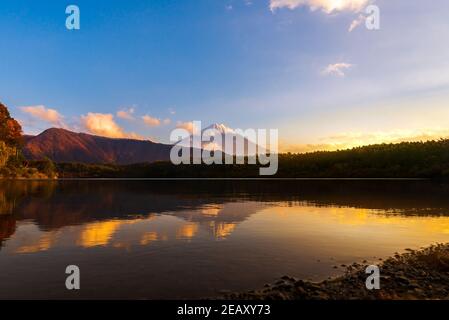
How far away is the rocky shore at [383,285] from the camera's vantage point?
17.6 meters

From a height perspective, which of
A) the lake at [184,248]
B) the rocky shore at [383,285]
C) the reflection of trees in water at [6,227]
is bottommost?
the lake at [184,248]

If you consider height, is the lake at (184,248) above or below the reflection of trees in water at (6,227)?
below

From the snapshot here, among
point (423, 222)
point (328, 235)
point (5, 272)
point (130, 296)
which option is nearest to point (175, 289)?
point (130, 296)

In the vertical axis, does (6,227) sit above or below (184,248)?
above

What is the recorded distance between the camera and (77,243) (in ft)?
104

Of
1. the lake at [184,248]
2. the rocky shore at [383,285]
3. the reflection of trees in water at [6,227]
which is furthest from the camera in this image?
the reflection of trees in water at [6,227]

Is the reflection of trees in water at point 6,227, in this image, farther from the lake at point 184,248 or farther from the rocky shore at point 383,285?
the rocky shore at point 383,285

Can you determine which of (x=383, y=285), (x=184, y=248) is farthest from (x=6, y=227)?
(x=383, y=285)

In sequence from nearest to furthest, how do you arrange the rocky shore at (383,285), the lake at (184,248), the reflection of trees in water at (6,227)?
the rocky shore at (383,285) < the lake at (184,248) < the reflection of trees in water at (6,227)

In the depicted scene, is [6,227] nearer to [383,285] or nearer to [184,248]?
[184,248]

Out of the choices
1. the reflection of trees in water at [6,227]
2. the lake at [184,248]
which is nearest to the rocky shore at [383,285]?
the lake at [184,248]

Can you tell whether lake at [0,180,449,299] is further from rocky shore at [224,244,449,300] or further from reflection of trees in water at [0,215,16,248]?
rocky shore at [224,244,449,300]

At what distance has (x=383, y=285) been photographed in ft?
64.0
